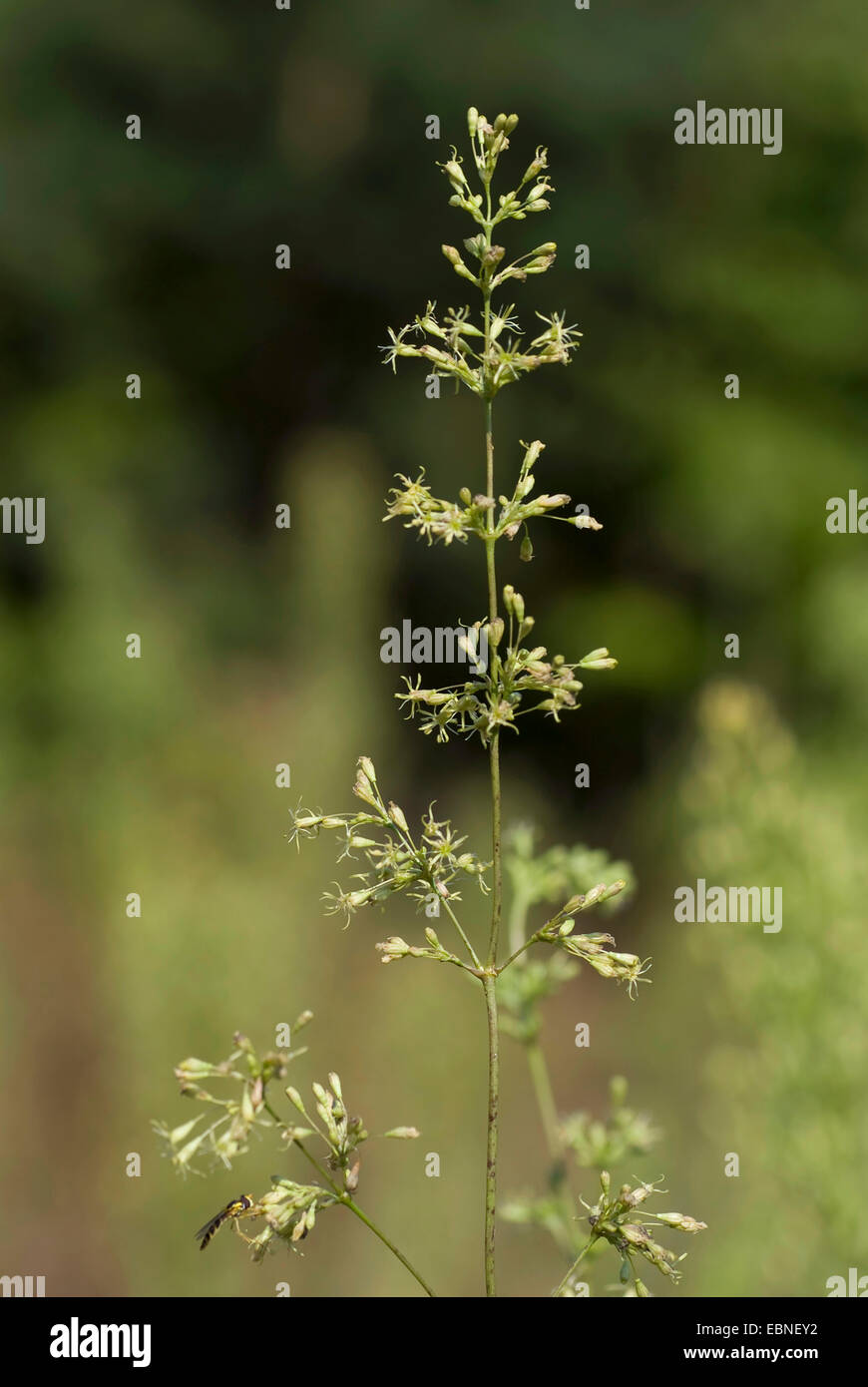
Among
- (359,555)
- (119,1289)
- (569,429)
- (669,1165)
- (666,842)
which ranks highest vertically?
(569,429)

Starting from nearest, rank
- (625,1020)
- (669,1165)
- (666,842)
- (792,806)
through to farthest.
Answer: (792,806), (669,1165), (625,1020), (666,842)

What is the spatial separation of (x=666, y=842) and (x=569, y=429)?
116 inches

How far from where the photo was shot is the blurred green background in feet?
21.7

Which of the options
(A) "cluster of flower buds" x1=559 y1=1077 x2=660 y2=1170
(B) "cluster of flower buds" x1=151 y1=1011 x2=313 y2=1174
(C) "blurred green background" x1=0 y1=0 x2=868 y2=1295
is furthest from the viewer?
(C) "blurred green background" x1=0 y1=0 x2=868 y2=1295

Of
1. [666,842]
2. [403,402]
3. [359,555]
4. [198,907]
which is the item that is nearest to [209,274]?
[403,402]

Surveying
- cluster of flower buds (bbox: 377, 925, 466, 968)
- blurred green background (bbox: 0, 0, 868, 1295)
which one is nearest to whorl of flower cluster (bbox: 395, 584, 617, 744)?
cluster of flower buds (bbox: 377, 925, 466, 968)

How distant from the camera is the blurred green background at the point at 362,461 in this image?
6.61m

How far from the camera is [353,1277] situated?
451 cm

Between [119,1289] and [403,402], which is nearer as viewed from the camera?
[119,1289]

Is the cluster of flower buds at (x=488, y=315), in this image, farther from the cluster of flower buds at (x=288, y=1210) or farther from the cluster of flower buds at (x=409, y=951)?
the cluster of flower buds at (x=288, y=1210)

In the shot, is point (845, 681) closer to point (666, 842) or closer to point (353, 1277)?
point (666, 842)

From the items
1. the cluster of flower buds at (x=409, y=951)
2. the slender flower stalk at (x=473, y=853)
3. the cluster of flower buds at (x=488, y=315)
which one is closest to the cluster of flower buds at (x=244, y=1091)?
the slender flower stalk at (x=473, y=853)

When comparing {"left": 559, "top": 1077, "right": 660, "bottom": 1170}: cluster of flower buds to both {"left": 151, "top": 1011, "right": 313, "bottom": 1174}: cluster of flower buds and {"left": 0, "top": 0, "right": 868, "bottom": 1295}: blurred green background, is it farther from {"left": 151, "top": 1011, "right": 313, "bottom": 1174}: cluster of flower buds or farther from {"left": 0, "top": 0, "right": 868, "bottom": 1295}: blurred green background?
{"left": 0, "top": 0, "right": 868, "bottom": 1295}: blurred green background

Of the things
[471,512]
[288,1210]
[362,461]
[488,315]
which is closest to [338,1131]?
[288,1210]
